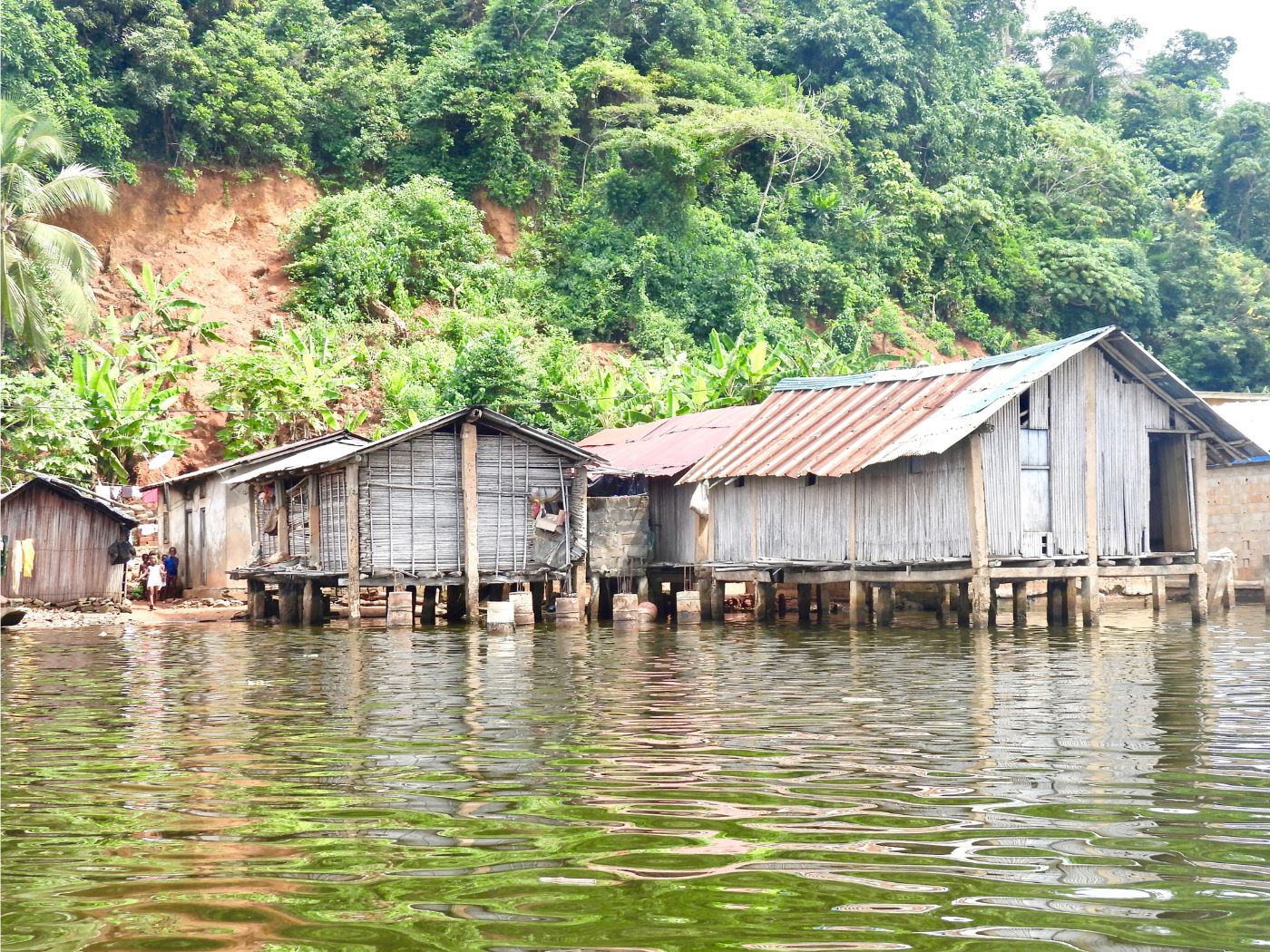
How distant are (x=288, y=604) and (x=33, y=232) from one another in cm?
869

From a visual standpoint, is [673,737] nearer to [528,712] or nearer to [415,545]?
[528,712]

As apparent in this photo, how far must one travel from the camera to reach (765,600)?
78.9 feet

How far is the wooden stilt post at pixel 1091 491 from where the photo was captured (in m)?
20.8

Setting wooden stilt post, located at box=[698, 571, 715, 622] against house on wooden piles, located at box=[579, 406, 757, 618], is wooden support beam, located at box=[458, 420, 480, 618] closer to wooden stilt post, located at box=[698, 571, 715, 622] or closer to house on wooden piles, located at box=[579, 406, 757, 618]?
house on wooden piles, located at box=[579, 406, 757, 618]

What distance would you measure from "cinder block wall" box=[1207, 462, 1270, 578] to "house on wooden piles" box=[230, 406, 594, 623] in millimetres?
14216

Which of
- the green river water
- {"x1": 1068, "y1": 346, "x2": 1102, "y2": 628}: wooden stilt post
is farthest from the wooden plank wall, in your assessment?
{"x1": 1068, "y1": 346, "x2": 1102, "y2": 628}: wooden stilt post

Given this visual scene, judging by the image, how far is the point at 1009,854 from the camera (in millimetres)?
5219

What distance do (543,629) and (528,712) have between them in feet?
38.7

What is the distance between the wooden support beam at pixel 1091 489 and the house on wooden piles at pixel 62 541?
60.4 ft

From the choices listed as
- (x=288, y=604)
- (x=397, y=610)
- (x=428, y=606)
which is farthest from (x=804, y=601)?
(x=288, y=604)

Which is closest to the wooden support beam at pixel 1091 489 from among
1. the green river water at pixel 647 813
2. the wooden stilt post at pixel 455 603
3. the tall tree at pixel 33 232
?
the green river water at pixel 647 813

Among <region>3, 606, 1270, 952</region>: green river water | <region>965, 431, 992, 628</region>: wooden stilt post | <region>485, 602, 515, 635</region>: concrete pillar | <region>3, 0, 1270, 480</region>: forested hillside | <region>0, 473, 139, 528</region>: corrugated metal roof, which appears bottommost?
<region>3, 606, 1270, 952</region>: green river water

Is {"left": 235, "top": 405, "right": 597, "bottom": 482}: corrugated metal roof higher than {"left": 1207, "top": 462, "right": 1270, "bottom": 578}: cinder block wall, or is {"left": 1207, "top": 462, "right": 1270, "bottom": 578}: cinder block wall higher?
{"left": 235, "top": 405, "right": 597, "bottom": 482}: corrugated metal roof

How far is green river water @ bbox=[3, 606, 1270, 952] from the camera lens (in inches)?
172
